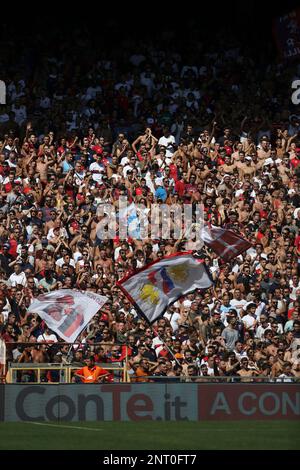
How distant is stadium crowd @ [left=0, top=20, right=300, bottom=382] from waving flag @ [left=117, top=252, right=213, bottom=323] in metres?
0.95

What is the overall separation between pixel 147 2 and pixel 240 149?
225 inches

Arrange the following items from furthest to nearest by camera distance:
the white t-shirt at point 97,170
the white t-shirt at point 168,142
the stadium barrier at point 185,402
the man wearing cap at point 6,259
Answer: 1. the white t-shirt at point 168,142
2. the white t-shirt at point 97,170
3. the man wearing cap at point 6,259
4. the stadium barrier at point 185,402

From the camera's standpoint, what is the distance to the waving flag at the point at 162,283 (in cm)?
2361

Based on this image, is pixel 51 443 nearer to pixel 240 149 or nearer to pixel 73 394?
pixel 73 394

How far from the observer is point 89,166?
96.7 ft

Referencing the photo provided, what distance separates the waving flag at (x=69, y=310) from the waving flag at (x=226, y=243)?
3.55m

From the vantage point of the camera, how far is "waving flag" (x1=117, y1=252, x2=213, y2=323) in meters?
23.6

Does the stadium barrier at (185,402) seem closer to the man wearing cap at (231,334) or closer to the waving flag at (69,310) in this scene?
the waving flag at (69,310)

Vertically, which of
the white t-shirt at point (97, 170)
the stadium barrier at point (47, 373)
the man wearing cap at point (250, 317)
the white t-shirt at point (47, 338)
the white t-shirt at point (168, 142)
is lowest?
the stadium barrier at point (47, 373)

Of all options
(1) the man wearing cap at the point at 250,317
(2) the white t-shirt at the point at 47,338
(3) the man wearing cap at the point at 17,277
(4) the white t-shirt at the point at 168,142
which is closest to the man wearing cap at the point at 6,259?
(3) the man wearing cap at the point at 17,277

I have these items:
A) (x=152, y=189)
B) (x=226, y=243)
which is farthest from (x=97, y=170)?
(x=226, y=243)

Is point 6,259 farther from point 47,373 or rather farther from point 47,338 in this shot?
point 47,373

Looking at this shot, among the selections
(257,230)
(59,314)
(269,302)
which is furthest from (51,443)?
(257,230)

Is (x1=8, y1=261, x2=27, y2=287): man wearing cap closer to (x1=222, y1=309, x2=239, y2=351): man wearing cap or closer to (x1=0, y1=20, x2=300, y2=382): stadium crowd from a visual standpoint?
(x1=0, y1=20, x2=300, y2=382): stadium crowd
